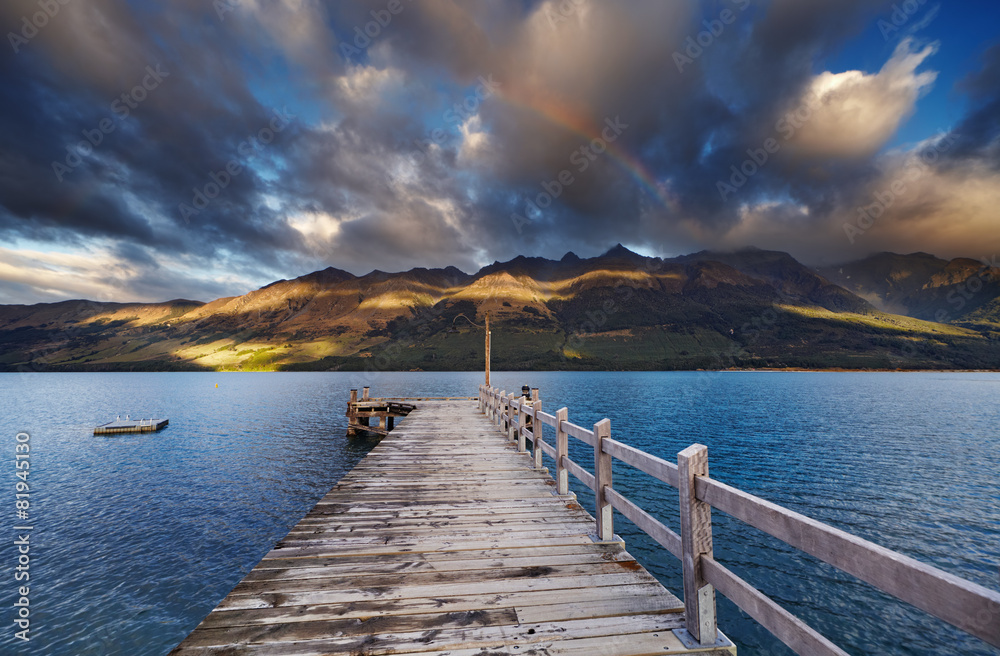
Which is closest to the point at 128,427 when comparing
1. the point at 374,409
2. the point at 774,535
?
the point at 374,409

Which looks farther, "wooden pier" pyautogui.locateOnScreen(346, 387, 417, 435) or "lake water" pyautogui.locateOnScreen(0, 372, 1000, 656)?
"wooden pier" pyautogui.locateOnScreen(346, 387, 417, 435)

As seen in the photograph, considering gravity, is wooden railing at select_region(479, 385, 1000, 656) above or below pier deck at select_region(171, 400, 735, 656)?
above

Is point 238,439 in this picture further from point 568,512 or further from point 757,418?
point 757,418

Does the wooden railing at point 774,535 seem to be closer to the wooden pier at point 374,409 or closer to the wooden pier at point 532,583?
the wooden pier at point 532,583

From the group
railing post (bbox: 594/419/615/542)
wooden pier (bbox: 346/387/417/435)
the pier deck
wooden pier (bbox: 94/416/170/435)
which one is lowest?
wooden pier (bbox: 94/416/170/435)

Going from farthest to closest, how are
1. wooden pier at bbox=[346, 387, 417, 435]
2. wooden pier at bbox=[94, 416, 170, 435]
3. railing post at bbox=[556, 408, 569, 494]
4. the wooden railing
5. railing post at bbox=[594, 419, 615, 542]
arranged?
wooden pier at bbox=[94, 416, 170, 435]
wooden pier at bbox=[346, 387, 417, 435]
railing post at bbox=[556, 408, 569, 494]
railing post at bbox=[594, 419, 615, 542]
the wooden railing

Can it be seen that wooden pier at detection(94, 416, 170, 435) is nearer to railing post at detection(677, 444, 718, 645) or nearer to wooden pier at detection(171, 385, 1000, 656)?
wooden pier at detection(171, 385, 1000, 656)

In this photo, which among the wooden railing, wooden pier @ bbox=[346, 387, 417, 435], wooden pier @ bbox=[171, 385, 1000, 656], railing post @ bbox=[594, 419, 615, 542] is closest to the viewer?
the wooden railing

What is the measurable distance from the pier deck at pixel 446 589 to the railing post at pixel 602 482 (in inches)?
8.0

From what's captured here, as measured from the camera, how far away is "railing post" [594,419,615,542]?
5660 mm

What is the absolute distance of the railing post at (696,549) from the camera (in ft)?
11.4

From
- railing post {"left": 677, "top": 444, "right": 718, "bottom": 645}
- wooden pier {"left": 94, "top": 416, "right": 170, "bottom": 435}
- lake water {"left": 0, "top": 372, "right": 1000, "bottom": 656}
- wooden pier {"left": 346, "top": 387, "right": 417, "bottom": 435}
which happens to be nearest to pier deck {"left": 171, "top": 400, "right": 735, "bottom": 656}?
railing post {"left": 677, "top": 444, "right": 718, "bottom": 645}

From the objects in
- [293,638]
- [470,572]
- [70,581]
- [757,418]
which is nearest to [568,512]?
[470,572]

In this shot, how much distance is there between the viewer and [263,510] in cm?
1515
